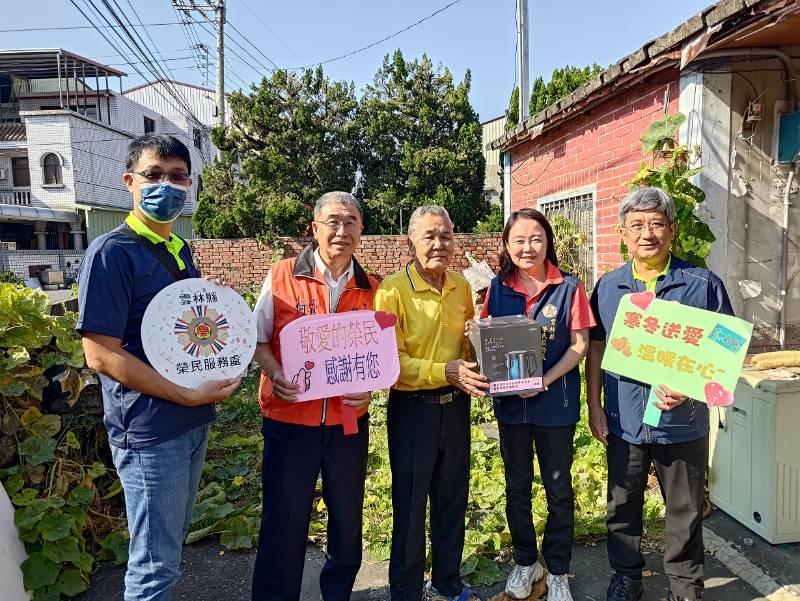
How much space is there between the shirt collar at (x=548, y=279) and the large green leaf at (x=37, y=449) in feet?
8.27

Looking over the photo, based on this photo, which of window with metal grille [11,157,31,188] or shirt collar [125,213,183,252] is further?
window with metal grille [11,157,31,188]

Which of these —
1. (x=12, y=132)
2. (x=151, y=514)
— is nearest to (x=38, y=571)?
(x=151, y=514)

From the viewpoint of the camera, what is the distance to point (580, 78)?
12133 millimetres

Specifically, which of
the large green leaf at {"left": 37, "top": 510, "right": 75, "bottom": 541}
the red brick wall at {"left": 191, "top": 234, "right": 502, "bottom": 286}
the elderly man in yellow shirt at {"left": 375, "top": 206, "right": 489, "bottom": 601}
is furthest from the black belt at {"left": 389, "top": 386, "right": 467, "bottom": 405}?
the red brick wall at {"left": 191, "top": 234, "right": 502, "bottom": 286}

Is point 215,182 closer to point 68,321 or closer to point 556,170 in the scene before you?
point 556,170

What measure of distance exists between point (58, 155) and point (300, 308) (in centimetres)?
2687

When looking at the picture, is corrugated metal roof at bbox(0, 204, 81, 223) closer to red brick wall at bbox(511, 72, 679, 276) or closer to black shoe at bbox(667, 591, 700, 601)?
red brick wall at bbox(511, 72, 679, 276)

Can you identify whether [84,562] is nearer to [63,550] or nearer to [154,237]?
[63,550]

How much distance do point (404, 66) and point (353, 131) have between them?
7.23 ft

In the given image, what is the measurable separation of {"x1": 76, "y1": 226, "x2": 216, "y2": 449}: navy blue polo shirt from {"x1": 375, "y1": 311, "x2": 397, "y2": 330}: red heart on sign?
2.73 ft

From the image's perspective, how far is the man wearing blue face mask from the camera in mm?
1892

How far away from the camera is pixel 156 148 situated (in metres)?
2.07

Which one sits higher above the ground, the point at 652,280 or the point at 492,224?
the point at 492,224

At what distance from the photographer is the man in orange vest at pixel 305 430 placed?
2.37 m
